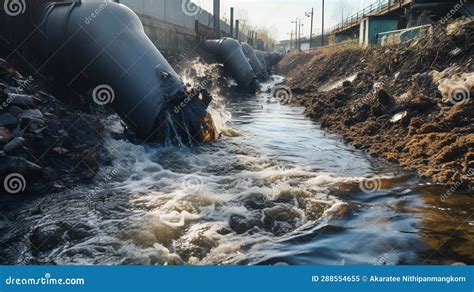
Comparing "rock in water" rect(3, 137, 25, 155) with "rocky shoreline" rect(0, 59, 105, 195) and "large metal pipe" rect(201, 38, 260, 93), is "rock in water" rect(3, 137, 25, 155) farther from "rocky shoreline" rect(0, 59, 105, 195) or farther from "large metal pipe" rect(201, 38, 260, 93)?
"large metal pipe" rect(201, 38, 260, 93)

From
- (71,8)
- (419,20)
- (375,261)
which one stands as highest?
(419,20)

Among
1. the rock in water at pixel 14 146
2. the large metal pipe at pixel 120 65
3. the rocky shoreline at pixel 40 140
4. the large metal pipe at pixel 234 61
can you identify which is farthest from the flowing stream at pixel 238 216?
the large metal pipe at pixel 234 61

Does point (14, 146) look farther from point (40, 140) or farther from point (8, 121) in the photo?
point (8, 121)

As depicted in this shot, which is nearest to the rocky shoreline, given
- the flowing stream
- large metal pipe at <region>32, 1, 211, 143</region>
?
the flowing stream

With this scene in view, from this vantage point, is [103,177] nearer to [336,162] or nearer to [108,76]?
[108,76]

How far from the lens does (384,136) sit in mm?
8320

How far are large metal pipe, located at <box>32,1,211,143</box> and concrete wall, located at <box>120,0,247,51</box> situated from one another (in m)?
9.05

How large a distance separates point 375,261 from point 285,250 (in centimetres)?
82

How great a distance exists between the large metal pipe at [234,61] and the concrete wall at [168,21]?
1975 millimetres

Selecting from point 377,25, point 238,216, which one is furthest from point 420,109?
point 377,25

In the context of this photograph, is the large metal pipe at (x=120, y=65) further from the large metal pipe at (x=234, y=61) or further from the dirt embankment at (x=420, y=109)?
the large metal pipe at (x=234, y=61)

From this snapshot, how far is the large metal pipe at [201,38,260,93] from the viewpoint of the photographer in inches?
795

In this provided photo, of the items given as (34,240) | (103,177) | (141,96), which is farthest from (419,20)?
(34,240)

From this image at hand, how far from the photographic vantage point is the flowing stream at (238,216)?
3.72m
